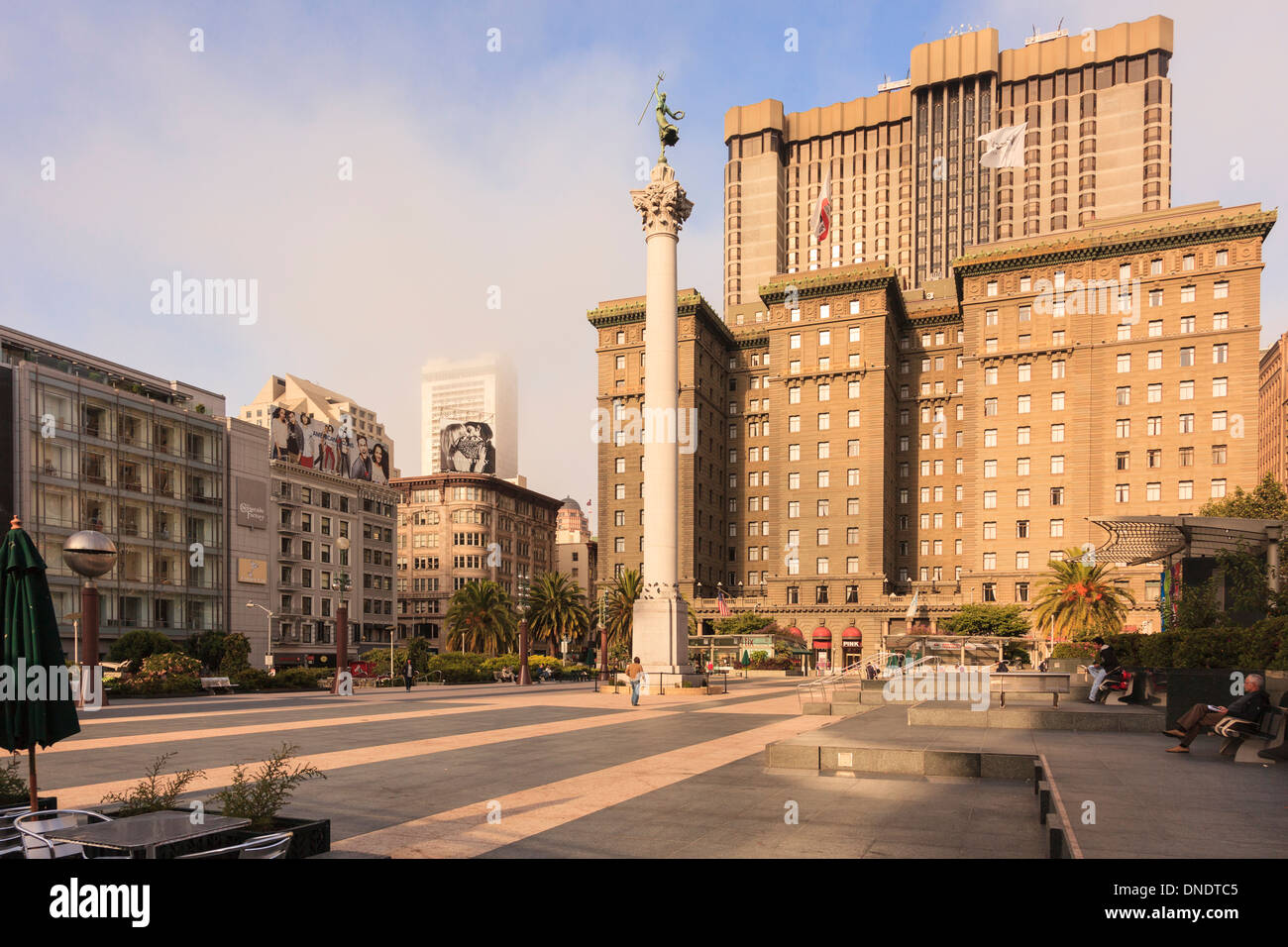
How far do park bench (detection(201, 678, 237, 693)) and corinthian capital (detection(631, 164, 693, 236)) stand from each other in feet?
96.7

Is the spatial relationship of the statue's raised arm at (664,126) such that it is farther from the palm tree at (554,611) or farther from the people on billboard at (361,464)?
the people on billboard at (361,464)

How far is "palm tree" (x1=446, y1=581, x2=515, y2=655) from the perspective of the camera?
277 ft

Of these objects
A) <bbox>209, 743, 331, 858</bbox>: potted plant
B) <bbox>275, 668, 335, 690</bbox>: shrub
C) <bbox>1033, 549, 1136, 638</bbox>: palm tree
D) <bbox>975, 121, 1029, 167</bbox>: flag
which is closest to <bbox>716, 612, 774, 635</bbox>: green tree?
<bbox>1033, 549, 1136, 638</bbox>: palm tree

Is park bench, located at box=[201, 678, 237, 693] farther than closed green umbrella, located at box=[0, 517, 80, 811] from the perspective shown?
Yes

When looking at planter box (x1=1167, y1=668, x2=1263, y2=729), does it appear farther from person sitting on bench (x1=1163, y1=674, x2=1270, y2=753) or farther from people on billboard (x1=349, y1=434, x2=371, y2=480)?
people on billboard (x1=349, y1=434, x2=371, y2=480)

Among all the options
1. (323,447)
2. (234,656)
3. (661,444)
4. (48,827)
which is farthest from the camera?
(323,447)

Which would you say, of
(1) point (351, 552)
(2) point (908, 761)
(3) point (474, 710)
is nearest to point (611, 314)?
(1) point (351, 552)

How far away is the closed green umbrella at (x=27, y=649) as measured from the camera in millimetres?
7512

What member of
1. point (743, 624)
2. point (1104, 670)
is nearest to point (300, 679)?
point (1104, 670)

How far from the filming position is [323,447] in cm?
10869

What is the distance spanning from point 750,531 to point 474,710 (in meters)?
88.1

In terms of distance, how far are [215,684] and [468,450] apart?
110 m

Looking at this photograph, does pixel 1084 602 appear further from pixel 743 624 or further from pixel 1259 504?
pixel 743 624

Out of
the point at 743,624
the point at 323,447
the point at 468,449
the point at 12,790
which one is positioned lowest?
the point at 743,624
